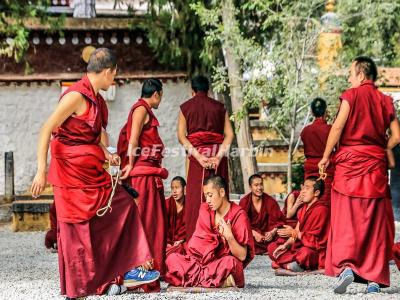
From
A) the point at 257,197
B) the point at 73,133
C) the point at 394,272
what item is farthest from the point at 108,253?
the point at 257,197

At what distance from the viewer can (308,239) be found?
816 cm

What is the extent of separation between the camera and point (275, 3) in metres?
13.3

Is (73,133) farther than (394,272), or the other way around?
(394,272)

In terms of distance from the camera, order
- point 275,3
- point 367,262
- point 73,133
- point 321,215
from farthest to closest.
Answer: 1. point 275,3
2. point 321,215
3. point 367,262
4. point 73,133

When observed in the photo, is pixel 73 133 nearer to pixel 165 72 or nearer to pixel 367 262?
pixel 367 262

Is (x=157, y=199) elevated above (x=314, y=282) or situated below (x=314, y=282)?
above

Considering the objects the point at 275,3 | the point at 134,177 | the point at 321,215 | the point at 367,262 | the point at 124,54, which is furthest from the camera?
the point at 124,54

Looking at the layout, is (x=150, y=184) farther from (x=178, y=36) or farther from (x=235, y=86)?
(x=178, y=36)

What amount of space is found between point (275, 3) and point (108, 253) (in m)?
7.77

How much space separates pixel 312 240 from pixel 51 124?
120 inches

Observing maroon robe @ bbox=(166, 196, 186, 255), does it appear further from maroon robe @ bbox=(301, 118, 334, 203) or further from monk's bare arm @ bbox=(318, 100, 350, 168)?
monk's bare arm @ bbox=(318, 100, 350, 168)

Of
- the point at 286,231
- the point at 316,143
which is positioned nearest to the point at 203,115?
the point at 286,231

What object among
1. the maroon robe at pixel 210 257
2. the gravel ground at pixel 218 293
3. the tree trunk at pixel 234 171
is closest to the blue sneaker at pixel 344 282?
the gravel ground at pixel 218 293

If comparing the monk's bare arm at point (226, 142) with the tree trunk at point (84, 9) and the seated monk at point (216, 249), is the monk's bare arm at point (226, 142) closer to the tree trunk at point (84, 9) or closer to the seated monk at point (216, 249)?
the seated monk at point (216, 249)
